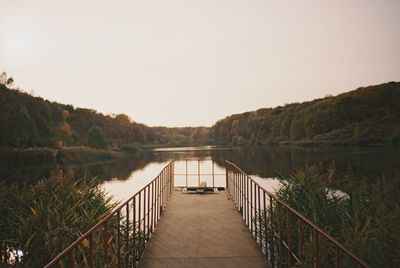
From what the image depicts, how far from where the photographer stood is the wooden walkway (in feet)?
15.7

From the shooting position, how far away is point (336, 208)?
7.21 m

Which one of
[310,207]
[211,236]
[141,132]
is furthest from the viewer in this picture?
[141,132]

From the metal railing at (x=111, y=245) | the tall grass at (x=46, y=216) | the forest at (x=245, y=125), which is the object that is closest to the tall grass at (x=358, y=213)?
the metal railing at (x=111, y=245)

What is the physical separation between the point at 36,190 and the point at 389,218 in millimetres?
7233

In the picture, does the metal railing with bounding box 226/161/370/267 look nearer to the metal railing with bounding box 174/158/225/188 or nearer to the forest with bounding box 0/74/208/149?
the metal railing with bounding box 174/158/225/188

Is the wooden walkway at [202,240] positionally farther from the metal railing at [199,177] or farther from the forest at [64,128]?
the forest at [64,128]

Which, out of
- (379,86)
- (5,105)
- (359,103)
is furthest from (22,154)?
(379,86)

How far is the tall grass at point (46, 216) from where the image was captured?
510cm

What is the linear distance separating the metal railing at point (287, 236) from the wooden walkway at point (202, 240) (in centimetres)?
27

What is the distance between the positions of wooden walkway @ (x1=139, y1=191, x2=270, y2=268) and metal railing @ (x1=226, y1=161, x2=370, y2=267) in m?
0.27

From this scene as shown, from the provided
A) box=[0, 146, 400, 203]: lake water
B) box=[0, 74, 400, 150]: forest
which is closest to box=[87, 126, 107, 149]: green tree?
box=[0, 74, 400, 150]: forest

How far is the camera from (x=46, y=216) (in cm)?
629

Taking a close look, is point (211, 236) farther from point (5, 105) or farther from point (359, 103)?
point (359, 103)

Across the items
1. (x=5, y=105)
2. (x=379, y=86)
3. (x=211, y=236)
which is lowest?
(x=211, y=236)
